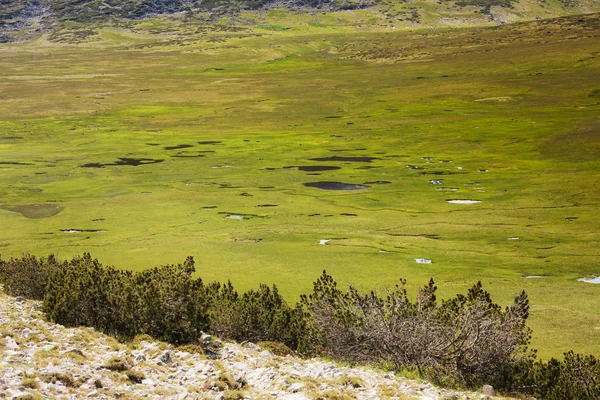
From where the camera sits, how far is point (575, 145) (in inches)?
2318

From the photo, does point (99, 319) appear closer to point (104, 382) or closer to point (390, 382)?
point (104, 382)

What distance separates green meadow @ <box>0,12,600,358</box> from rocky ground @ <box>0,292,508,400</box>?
23.4 ft

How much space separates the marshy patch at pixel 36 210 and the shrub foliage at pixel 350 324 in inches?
821

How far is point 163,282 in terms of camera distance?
17.9 m

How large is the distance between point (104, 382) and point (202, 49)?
179 m

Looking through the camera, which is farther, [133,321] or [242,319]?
[242,319]

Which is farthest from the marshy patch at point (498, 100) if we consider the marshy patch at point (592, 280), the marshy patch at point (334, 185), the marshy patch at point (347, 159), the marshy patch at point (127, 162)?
the marshy patch at point (592, 280)

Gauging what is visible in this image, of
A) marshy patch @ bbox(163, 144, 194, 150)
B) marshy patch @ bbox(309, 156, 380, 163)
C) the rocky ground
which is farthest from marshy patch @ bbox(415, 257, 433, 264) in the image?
marshy patch @ bbox(163, 144, 194, 150)

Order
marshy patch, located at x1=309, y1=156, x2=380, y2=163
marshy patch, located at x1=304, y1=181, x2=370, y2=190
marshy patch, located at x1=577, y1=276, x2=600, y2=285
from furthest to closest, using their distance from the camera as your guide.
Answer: marshy patch, located at x1=309, y1=156, x2=380, y2=163 < marshy patch, located at x1=304, y1=181, x2=370, y2=190 < marshy patch, located at x1=577, y1=276, x2=600, y2=285

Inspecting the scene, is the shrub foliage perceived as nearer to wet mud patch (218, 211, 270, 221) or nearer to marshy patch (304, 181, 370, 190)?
wet mud patch (218, 211, 270, 221)

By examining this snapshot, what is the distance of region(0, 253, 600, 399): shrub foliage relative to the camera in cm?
1491

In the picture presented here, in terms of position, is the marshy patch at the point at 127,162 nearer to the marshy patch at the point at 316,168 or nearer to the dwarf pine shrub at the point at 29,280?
the marshy patch at the point at 316,168

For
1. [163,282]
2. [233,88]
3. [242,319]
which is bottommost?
[233,88]

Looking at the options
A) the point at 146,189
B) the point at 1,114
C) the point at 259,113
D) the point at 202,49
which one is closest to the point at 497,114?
the point at 259,113
